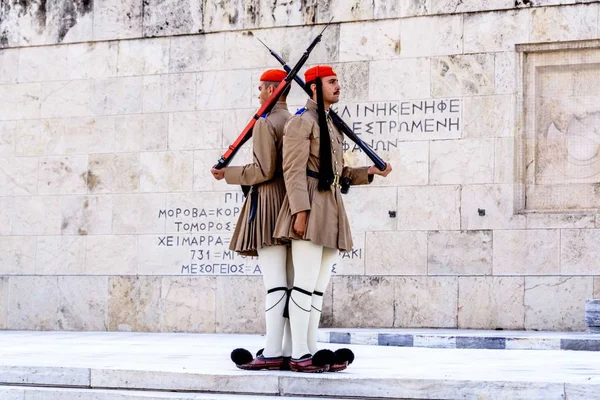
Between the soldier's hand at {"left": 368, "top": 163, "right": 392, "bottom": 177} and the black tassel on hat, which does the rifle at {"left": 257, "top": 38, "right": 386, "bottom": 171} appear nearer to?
the soldier's hand at {"left": 368, "top": 163, "right": 392, "bottom": 177}

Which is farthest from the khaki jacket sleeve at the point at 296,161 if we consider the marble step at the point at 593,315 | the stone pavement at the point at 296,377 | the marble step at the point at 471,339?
the marble step at the point at 593,315

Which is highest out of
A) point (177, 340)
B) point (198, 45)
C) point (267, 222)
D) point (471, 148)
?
point (198, 45)

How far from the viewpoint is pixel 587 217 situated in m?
12.4

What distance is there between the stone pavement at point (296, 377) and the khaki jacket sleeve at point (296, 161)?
1144 mm

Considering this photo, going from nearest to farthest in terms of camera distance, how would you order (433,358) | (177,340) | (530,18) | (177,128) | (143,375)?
(143,375)
(433,358)
(177,340)
(530,18)
(177,128)

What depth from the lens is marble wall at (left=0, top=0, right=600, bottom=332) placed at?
12.7m

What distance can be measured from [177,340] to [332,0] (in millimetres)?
4449

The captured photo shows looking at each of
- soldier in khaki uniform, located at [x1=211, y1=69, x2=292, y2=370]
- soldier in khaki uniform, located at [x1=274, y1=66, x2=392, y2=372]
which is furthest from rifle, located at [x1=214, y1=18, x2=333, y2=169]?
soldier in khaki uniform, located at [x1=274, y1=66, x2=392, y2=372]

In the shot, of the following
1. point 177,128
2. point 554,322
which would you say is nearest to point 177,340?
point 177,128

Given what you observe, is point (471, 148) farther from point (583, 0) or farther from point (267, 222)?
point (267, 222)

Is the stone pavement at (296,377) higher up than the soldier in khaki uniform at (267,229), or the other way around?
the soldier in khaki uniform at (267,229)

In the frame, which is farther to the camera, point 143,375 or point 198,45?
point 198,45

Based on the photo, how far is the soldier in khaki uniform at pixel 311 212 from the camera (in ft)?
25.1

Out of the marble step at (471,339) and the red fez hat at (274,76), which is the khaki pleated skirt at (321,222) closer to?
the red fez hat at (274,76)
